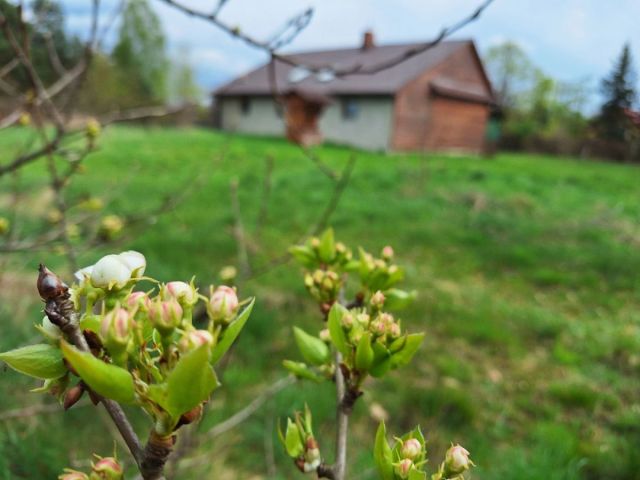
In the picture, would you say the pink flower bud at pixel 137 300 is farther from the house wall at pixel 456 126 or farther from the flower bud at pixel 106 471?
the house wall at pixel 456 126

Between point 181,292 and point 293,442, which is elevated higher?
point 181,292

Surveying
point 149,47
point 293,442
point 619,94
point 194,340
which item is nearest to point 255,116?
point 149,47

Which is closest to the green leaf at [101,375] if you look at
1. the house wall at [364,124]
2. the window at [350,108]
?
the house wall at [364,124]

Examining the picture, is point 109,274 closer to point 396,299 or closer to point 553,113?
point 396,299

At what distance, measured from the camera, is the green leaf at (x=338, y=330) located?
67cm

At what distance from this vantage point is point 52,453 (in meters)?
1.82

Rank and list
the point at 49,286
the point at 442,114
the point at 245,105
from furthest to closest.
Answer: the point at 245,105 → the point at 442,114 → the point at 49,286

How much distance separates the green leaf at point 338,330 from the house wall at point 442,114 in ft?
55.4

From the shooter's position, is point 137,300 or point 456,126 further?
point 456,126

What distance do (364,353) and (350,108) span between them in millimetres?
19814

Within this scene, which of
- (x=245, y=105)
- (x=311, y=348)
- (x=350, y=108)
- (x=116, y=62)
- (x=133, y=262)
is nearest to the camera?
(x=133, y=262)

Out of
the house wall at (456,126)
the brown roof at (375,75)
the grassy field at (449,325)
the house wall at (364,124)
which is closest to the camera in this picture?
the grassy field at (449,325)

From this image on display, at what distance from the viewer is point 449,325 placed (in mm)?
3652

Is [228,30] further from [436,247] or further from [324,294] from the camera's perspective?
[436,247]
